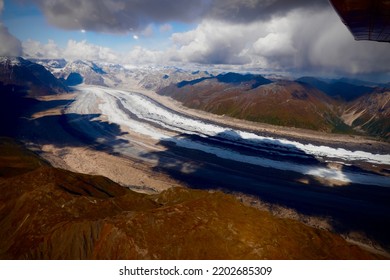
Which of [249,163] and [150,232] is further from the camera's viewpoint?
[249,163]

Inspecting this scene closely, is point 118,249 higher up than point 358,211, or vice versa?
point 118,249

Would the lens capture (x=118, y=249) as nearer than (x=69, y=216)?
Yes

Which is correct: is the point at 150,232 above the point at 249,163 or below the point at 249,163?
above

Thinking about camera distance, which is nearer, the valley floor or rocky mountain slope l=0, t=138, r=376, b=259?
rocky mountain slope l=0, t=138, r=376, b=259

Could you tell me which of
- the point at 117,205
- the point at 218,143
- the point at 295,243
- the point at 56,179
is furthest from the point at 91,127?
the point at 295,243

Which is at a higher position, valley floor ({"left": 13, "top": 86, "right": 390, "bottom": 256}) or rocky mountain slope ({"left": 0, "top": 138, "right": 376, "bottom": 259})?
rocky mountain slope ({"left": 0, "top": 138, "right": 376, "bottom": 259})

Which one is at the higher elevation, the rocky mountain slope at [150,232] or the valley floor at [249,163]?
the rocky mountain slope at [150,232]

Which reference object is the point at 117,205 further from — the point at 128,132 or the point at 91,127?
the point at 91,127

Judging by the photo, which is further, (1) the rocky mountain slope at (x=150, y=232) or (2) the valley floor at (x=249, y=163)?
(2) the valley floor at (x=249, y=163)
